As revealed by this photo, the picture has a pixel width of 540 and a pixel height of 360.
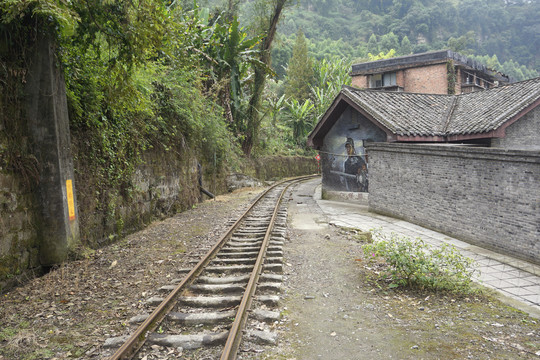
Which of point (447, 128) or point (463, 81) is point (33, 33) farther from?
point (463, 81)

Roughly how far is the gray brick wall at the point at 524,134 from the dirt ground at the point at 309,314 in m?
8.47

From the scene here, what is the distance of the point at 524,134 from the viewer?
518 inches

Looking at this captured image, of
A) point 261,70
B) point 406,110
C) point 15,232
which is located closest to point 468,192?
point 406,110

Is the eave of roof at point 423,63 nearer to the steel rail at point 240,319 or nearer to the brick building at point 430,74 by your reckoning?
the brick building at point 430,74

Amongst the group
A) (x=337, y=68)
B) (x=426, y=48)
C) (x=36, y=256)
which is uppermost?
(x=426, y=48)

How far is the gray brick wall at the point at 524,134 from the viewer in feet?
42.5

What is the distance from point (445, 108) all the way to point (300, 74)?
111ft

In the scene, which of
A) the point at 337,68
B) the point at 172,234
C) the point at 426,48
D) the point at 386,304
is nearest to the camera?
the point at 386,304

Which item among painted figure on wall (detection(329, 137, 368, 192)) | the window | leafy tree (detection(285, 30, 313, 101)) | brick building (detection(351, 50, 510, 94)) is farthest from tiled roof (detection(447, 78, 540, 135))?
leafy tree (detection(285, 30, 313, 101))

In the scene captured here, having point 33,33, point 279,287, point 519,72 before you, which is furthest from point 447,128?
point 519,72

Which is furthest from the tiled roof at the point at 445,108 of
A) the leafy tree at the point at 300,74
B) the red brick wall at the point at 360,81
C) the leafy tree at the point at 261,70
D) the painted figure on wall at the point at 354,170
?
the leafy tree at the point at 300,74

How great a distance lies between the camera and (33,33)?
6609mm

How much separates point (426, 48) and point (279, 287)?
293 ft

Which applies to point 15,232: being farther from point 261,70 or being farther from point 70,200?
point 261,70
